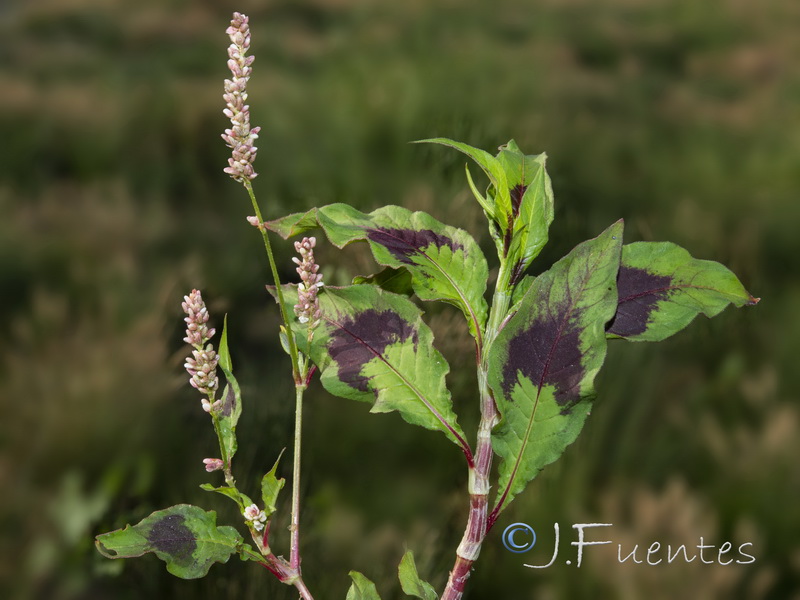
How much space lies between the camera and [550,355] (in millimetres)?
252

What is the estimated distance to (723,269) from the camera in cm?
26

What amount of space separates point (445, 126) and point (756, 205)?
34cm

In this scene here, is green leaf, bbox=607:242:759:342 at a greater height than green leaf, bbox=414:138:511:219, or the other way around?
green leaf, bbox=414:138:511:219

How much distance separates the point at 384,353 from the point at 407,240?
0.14 feet

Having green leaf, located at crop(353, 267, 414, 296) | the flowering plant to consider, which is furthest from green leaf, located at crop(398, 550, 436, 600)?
green leaf, located at crop(353, 267, 414, 296)

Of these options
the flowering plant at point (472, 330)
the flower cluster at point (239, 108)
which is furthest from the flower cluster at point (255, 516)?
the flower cluster at point (239, 108)

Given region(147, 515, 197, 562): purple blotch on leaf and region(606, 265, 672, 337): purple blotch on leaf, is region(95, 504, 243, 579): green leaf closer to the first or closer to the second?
region(147, 515, 197, 562): purple blotch on leaf

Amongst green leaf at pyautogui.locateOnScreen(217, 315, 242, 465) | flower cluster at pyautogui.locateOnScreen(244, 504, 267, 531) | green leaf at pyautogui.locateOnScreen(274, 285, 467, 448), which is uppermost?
green leaf at pyautogui.locateOnScreen(274, 285, 467, 448)

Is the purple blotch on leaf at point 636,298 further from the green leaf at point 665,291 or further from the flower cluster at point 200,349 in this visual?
the flower cluster at point 200,349

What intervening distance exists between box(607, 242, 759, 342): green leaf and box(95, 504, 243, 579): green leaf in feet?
0.50

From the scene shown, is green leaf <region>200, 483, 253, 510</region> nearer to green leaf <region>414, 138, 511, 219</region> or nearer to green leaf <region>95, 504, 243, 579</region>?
green leaf <region>95, 504, 243, 579</region>

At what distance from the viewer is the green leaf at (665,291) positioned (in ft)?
0.86

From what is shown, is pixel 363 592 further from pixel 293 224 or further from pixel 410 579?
pixel 293 224

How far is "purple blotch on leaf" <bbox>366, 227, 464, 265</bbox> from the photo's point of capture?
267 mm
